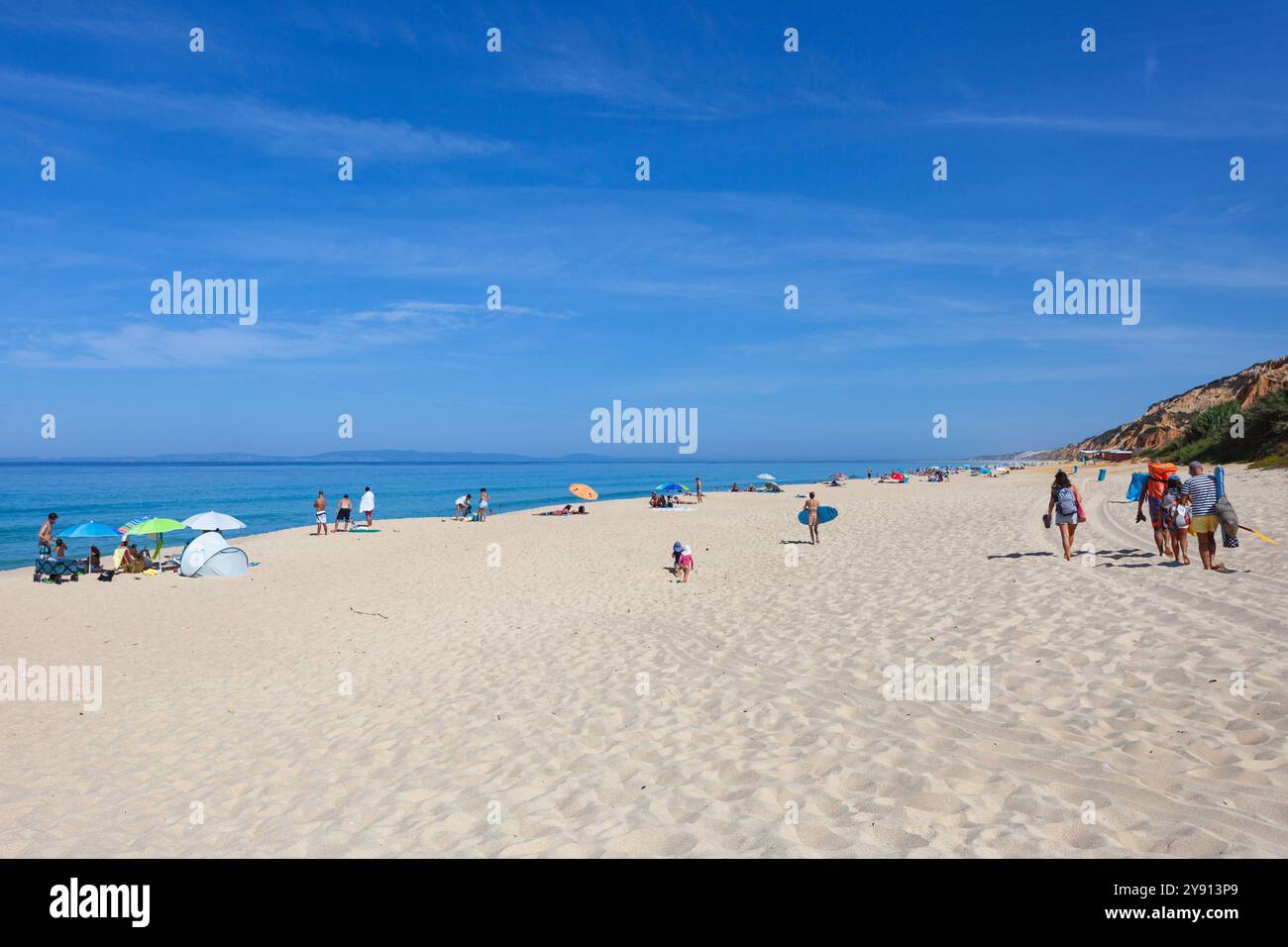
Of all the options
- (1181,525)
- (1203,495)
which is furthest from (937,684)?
(1181,525)

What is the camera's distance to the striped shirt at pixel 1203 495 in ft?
36.4

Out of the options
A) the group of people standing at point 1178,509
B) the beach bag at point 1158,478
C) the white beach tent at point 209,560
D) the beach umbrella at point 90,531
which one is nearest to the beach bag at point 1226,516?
the group of people standing at point 1178,509

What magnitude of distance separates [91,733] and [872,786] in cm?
832

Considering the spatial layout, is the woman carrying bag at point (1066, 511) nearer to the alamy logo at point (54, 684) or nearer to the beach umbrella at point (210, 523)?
the alamy logo at point (54, 684)

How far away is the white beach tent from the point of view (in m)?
17.6

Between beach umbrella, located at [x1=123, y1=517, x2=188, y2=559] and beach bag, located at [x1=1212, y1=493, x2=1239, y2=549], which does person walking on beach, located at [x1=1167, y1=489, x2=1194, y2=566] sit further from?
beach umbrella, located at [x1=123, y1=517, x2=188, y2=559]

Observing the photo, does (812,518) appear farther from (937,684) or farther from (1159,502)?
(937,684)

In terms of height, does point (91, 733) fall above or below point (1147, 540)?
below

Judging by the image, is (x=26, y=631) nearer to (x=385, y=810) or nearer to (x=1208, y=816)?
(x=385, y=810)
